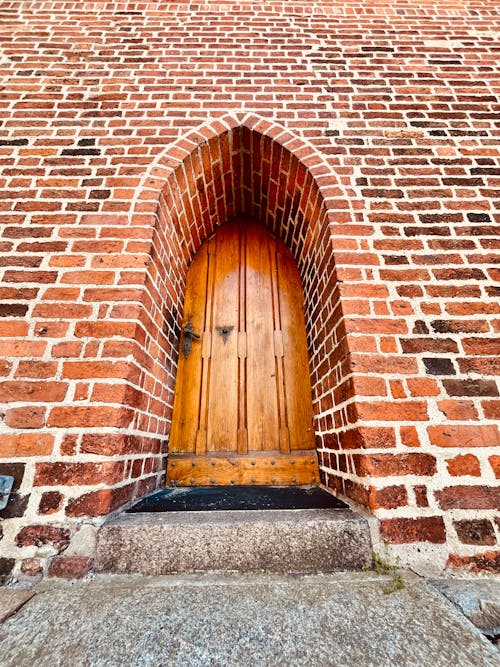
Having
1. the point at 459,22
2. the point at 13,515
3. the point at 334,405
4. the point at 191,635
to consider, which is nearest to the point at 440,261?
the point at 334,405

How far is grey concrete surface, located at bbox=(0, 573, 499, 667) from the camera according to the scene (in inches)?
28.0

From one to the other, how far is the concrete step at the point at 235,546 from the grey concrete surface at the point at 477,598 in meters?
0.24

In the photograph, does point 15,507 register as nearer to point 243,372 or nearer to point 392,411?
point 243,372

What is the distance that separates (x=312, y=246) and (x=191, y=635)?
1815 millimetres

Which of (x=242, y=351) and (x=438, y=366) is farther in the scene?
(x=242, y=351)

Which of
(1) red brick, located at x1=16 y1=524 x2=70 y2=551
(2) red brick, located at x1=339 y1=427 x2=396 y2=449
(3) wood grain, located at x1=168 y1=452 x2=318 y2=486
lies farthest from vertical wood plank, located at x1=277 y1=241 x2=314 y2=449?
(1) red brick, located at x1=16 y1=524 x2=70 y2=551

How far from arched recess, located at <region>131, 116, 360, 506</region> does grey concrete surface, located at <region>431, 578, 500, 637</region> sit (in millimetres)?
640

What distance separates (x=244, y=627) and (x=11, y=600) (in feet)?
2.31

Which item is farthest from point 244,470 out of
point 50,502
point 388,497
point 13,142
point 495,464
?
point 13,142

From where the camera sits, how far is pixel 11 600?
92 cm

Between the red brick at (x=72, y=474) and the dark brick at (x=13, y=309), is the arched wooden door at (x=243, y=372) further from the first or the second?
the dark brick at (x=13, y=309)

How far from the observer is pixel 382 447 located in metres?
1.21

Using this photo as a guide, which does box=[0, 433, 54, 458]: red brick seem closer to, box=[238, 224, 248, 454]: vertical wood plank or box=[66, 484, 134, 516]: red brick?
box=[66, 484, 134, 516]: red brick

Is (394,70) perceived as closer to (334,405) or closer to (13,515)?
(334,405)
